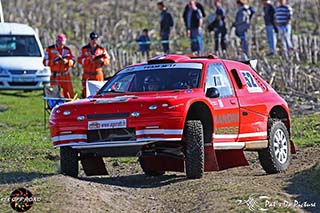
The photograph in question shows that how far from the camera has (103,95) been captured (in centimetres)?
1398

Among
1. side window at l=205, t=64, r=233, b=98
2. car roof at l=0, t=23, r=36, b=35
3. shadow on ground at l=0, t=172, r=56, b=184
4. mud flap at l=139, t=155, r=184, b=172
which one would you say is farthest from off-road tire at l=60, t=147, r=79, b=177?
car roof at l=0, t=23, r=36, b=35

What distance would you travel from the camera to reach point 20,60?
90.2 feet

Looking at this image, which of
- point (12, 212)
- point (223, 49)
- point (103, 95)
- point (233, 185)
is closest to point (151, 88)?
point (103, 95)

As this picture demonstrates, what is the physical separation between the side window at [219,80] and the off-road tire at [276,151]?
1023mm

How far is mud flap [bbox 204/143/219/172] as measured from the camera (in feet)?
43.7

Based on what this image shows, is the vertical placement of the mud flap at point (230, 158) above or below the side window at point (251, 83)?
below

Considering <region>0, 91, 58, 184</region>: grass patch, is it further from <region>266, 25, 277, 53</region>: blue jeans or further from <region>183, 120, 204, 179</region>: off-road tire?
<region>266, 25, 277, 53</region>: blue jeans

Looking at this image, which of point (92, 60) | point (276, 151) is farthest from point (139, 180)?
point (92, 60)

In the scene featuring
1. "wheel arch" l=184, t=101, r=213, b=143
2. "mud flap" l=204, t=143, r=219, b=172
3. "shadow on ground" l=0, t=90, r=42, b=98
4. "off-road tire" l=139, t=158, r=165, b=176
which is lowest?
"shadow on ground" l=0, t=90, r=42, b=98

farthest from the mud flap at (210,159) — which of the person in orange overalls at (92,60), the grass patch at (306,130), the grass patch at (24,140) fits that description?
the person in orange overalls at (92,60)

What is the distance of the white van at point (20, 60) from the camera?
26.9m

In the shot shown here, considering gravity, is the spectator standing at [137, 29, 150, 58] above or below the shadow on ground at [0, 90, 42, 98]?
above

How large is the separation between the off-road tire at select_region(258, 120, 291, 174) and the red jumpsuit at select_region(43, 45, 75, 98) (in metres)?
8.32

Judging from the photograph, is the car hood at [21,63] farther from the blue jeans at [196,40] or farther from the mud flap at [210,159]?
the mud flap at [210,159]
